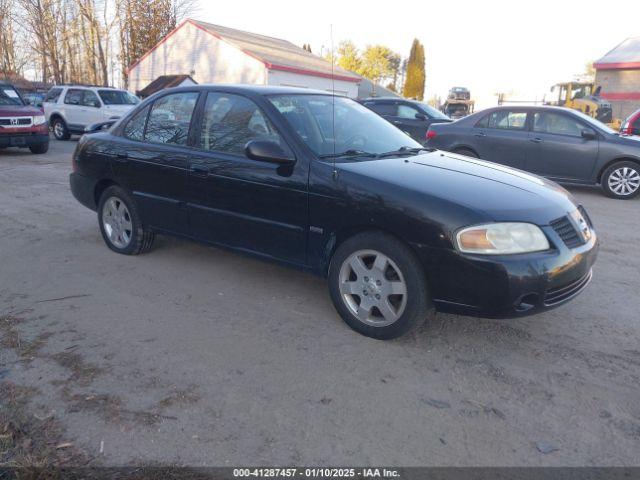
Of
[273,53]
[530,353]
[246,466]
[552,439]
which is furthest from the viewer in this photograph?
[273,53]

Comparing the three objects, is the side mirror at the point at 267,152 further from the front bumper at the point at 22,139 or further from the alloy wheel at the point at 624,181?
the front bumper at the point at 22,139

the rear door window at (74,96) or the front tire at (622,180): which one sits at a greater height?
the rear door window at (74,96)

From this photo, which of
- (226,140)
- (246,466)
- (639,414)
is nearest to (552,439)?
(639,414)

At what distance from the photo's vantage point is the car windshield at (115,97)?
18.1 meters

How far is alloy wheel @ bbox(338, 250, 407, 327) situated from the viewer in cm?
357

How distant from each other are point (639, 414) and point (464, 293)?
1105 mm

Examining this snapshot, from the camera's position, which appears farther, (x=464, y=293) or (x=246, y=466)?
(x=464, y=293)

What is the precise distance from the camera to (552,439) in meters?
2.70

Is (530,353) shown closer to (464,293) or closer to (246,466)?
(464,293)

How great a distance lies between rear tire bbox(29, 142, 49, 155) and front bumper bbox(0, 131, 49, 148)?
0.44 ft

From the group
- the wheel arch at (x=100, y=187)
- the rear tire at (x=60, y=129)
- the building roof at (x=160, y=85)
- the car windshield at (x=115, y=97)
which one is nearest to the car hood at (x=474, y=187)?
the wheel arch at (x=100, y=187)

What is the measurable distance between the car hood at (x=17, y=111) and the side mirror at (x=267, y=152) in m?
11.7

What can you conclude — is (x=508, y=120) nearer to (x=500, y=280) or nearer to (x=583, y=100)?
(x=500, y=280)

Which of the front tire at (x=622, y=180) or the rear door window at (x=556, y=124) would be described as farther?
the rear door window at (x=556, y=124)
